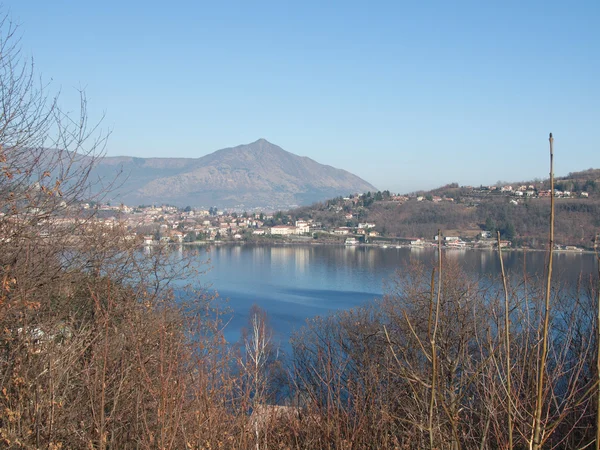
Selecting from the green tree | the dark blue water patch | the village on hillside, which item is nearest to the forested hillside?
the green tree

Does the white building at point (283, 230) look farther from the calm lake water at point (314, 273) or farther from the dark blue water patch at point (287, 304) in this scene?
the dark blue water patch at point (287, 304)

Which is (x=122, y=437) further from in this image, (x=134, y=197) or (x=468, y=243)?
(x=134, y=197)

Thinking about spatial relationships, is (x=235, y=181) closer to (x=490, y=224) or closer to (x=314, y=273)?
(x=490, y=224)

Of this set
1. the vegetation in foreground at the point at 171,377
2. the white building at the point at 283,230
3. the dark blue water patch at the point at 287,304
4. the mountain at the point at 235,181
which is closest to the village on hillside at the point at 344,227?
the white building at the point at 283,230

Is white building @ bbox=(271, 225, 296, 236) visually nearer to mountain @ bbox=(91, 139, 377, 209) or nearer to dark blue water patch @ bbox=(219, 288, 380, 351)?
dark blue water patch @ bbox=(219, 288, 380, 351)

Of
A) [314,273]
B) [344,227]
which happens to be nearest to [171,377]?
[314,273]
